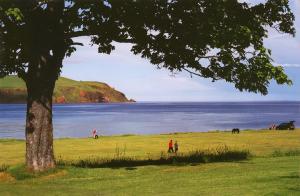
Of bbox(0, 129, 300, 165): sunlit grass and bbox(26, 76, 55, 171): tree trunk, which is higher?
bbox(26, 76, 55, 171): tree trunk

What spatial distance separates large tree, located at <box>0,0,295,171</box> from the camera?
22.0 m

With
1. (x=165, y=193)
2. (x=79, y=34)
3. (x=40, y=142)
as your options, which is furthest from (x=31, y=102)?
(x=165, y=193)

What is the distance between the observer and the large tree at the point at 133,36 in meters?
22.0

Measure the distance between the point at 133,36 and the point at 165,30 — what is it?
5.21 feet

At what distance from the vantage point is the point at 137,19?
2250cm

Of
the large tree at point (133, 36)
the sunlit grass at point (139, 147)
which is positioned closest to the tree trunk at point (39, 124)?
the large tree at point (133, 36)

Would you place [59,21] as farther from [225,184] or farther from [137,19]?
[225,184]

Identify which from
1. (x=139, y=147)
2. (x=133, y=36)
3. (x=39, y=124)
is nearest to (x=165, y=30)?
(x=133, y=36)

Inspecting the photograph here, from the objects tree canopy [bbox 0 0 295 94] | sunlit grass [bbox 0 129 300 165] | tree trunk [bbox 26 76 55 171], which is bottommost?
sunlit grass [bbox 0 129 300 165]

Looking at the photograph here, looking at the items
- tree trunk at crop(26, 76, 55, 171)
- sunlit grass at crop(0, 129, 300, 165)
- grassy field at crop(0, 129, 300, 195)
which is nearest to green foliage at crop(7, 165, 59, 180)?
grassy field at crop(0, 129, 300, 195)

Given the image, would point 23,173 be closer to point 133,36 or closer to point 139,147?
point 133,36

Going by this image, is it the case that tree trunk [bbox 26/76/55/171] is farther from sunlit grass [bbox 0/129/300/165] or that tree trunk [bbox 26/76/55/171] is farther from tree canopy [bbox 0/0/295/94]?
sunlit grass [bbox 0/129/300/165]

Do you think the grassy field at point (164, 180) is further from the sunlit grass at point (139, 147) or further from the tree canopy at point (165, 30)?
the sunlit grass at point (139, 147)

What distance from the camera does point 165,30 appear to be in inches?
934
